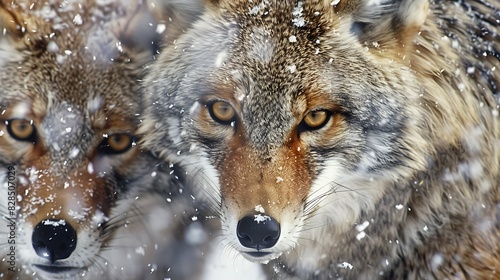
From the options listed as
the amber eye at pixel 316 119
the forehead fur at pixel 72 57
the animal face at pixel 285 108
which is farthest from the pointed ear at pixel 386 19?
the forehead fur at pixel 72 57

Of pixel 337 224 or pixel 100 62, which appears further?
pixel 337 224

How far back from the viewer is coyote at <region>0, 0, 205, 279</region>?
3.10 meters

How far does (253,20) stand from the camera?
3066mm

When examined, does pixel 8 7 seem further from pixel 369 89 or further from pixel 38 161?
pixel 369 89

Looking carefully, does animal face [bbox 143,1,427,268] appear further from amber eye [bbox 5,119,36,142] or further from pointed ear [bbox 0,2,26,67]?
pointed ear [bbox 0,2,26,67]

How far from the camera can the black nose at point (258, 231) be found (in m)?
2.76

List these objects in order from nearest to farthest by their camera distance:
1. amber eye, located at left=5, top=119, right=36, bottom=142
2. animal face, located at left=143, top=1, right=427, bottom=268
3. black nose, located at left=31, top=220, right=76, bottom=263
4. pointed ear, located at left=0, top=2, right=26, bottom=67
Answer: animal face, located at left=143, top=1, right=427, bottom=268
black nose, located at left=31, top=220, right=76, bottom=263
amber eye, located at left=5, top=119, right=36, bottom=142
pointed ear, located at left=0, top=2, right=26, bottom=67

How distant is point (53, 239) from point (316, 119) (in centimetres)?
132

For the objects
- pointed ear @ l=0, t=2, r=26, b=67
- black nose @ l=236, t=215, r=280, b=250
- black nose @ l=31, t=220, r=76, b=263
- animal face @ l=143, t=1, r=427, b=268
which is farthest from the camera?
pointed ear @ l=0, t=2, r=26, b=67

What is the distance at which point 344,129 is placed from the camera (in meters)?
3.00

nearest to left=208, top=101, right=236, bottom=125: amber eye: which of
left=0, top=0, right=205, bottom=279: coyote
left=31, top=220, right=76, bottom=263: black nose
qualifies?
left=0, top=0, right=205, bottom=279: coyote

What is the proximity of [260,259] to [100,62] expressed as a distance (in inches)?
50.1

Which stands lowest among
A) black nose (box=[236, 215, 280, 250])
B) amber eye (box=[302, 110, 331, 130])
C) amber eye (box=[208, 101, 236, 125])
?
black nose (box=[236, 215, 280, 250])

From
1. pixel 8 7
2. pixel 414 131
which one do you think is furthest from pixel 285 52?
pixel 8 7
